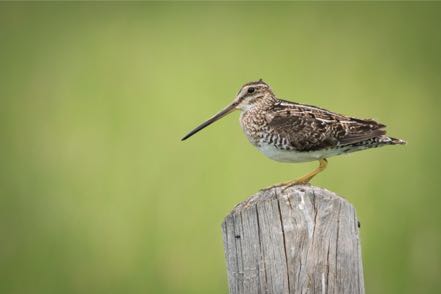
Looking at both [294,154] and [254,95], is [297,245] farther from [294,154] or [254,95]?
[254,95]

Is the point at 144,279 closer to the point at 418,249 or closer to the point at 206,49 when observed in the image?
the point at 418,249

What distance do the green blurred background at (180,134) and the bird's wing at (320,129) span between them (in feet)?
7.92

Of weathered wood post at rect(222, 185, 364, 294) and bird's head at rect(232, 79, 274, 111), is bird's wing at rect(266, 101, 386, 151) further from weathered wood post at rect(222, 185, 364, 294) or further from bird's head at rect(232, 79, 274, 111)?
weathered wood post at rect(222, 185, 364, 294)

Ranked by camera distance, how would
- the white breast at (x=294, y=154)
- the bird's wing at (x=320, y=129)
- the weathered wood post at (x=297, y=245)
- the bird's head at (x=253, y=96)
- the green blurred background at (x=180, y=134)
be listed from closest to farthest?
the weathered wood post at (x=297, y=245), the bird's wing at (x=320, y=129), the white breast at (x=294, y=154), the bird's head at (x=253, y=96), the green blurred background at (x=180, y=134)

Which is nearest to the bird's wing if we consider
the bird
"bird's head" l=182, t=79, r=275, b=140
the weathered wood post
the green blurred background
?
the bird

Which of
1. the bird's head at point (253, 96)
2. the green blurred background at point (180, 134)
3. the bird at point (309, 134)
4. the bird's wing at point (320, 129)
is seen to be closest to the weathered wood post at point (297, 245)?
the bird at point (309, 134)

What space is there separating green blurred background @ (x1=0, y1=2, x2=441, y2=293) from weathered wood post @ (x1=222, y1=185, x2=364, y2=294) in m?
4.20

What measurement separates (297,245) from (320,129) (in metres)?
2.38

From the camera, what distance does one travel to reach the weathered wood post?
4441 millimetres

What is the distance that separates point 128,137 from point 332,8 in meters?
8.39

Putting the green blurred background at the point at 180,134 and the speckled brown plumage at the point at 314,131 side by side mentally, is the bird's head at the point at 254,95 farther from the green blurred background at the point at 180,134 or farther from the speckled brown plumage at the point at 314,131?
the green blurred background at the point at 180,134

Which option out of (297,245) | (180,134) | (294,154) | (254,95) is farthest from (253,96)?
(180,134)

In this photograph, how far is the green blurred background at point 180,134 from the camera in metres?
9.41

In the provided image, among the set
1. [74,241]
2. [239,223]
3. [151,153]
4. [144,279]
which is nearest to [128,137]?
[151,153]
